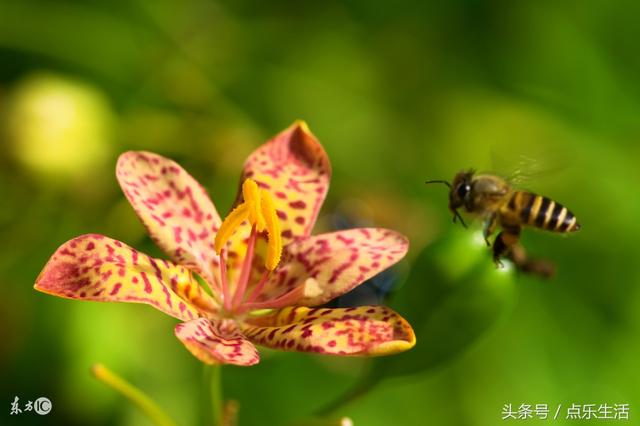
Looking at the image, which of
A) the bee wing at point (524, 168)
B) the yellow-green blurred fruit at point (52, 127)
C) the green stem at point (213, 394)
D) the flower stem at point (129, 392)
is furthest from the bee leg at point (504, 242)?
the yellow-green blurred fruit at point (52, 127)

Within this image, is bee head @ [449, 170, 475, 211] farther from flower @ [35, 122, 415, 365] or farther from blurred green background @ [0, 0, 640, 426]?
blurred green background @ [0, 0, 640, 426]

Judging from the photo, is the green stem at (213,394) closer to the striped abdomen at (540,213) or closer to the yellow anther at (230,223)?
the yellow anther at (230,223)

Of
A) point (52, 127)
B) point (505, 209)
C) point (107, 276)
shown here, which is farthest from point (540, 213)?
point (52, 127)

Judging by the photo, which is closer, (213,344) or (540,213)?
(213,344)

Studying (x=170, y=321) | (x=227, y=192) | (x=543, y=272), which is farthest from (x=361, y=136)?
(x=543, y=272)

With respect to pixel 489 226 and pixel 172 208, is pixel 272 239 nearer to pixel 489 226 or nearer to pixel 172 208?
pixel 172 208

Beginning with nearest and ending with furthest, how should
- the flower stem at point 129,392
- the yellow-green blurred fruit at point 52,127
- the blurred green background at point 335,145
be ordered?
the flower stem at point 129,392
the blurred green background at point 335,145
the yellow-green blurred fruit at point 52,127

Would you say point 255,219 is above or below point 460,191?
below
